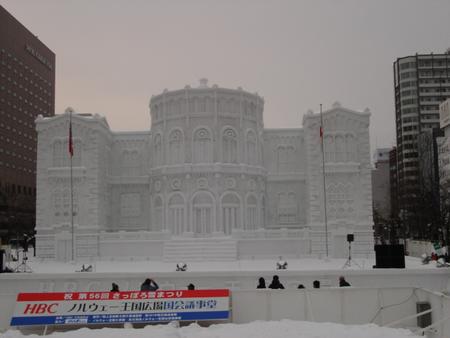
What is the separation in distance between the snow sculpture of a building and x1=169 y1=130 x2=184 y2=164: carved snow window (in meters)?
0.10

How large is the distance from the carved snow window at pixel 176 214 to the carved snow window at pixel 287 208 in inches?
402

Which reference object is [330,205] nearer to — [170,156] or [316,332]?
[170,156]

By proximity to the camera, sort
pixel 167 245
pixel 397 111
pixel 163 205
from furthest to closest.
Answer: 1. pixel 397 111
2. pixel 163 205
3. pixel 167 245

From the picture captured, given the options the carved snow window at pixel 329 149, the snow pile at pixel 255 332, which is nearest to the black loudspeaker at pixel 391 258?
the snow pile at pixel 255 332

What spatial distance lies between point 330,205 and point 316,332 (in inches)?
1274

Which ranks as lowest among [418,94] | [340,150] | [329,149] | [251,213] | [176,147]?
[251,213]

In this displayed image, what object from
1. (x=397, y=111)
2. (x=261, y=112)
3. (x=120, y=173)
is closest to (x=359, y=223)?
(x=261, y=112)

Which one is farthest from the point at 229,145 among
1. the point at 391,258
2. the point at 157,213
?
the point at 391,258

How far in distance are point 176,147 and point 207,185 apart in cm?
489

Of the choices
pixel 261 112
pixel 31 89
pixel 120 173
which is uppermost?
pixel 31 89

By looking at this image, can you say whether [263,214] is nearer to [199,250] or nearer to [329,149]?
[329,149]

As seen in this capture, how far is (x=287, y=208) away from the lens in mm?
52906

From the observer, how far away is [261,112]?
2096 inches

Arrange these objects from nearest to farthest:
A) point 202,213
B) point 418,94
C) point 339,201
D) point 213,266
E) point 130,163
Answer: point 213,266 → point 339,201 → point 202,213 → point 130,163 → point 418,94
